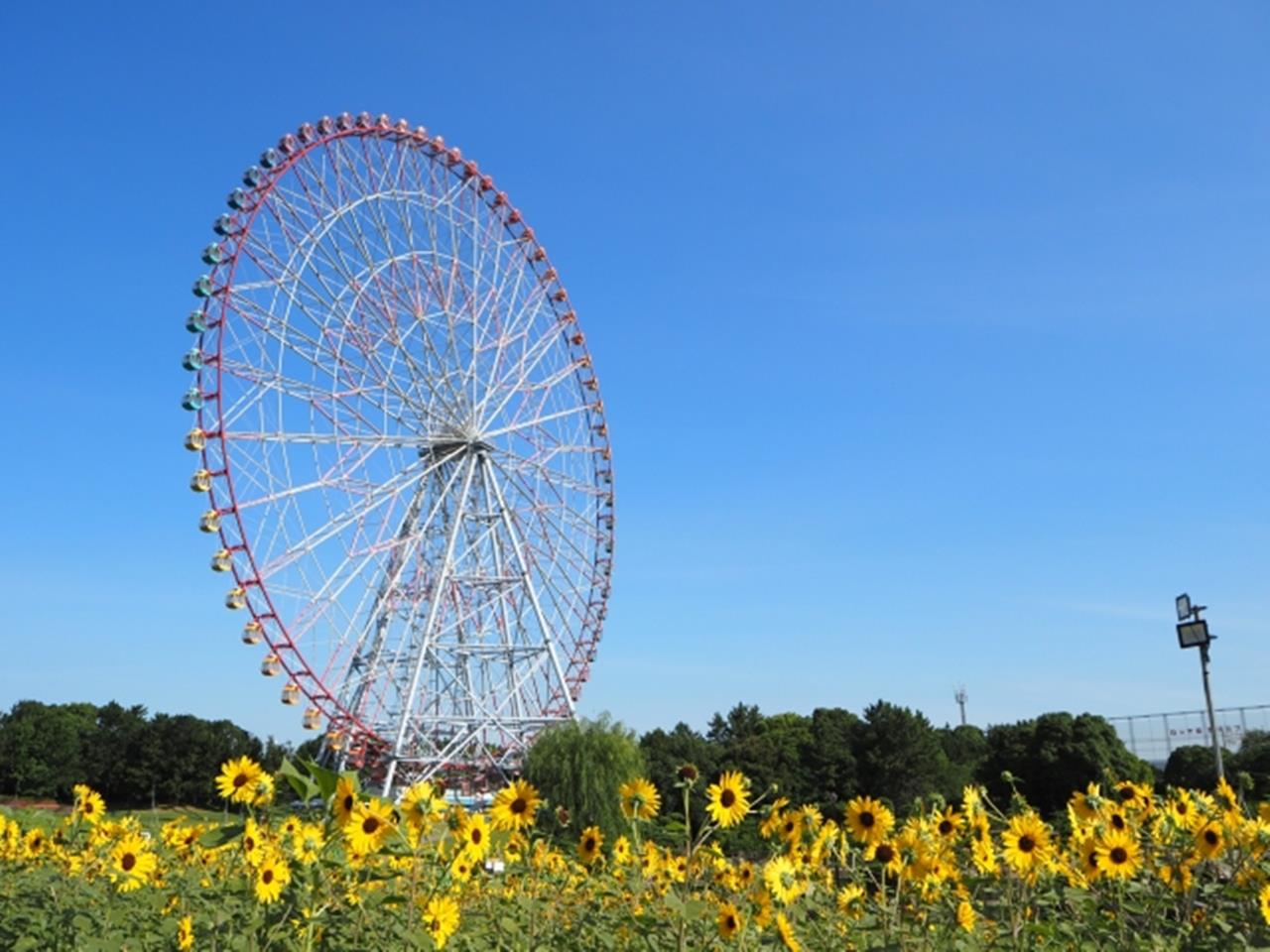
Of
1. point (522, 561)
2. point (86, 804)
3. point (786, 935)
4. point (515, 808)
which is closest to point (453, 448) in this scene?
point (522, 561)

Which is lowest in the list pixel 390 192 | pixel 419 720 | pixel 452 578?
pixel 419 720

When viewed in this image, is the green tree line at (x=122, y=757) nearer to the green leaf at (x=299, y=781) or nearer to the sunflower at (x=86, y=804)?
the sunflower at (x=86, y=804)

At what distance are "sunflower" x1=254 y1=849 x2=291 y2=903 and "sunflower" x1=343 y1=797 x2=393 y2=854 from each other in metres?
0.20

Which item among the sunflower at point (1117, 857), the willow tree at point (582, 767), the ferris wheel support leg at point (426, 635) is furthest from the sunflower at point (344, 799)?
the willow tree at point (582, 767)

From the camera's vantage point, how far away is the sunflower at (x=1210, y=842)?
362cm

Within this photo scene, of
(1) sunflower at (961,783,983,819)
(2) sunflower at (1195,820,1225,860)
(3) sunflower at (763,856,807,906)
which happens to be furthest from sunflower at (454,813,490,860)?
(2) sunflower at (1195,820,1225,860)

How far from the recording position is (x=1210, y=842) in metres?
3.64

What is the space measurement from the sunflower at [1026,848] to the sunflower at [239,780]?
2.19m

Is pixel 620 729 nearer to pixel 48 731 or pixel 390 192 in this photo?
pixel 390 192

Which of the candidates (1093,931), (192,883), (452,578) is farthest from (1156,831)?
(452,578)

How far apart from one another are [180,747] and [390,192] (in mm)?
46069

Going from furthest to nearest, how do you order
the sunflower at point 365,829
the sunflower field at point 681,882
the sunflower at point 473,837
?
the sunflower at point 473,837 → the sunflower field at point 681,882 → the sunflower at point 365,829

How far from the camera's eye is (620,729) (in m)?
36.8

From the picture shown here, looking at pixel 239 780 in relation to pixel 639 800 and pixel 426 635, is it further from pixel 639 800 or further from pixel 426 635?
pixel 426 635
